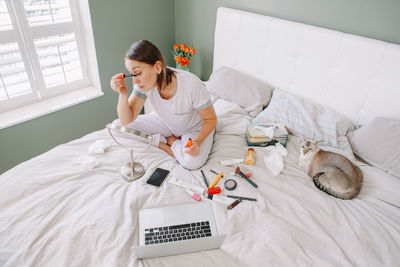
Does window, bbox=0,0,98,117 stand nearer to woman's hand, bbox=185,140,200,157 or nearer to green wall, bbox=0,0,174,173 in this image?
green wall, bbox=0,0,174,173

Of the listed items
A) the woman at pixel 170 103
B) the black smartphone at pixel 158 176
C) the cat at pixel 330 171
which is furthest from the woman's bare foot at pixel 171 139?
the cat at pixel 330 171

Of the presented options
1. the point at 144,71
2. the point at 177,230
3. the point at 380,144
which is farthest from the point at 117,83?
the point at 380,144

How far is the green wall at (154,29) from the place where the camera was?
1698 mm

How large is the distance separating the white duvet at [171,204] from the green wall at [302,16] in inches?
36.0

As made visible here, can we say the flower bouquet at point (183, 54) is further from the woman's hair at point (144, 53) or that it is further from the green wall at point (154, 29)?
the woman's hair at point (144, 53)

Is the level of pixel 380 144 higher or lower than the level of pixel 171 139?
higher

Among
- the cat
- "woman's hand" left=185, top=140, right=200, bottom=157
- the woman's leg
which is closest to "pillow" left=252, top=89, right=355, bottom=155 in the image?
the cat

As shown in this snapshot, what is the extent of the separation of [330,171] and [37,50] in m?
2.31

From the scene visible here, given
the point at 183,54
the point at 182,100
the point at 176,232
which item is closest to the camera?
the point at 176,232

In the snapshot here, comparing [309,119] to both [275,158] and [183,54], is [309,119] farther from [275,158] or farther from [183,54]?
[183,54]

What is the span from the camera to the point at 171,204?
4.14 ft

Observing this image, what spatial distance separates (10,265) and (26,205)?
29 centimetres

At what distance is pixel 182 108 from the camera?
63.8 inches

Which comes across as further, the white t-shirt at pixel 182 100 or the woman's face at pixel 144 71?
the white t-shirt at pixel 182 100
